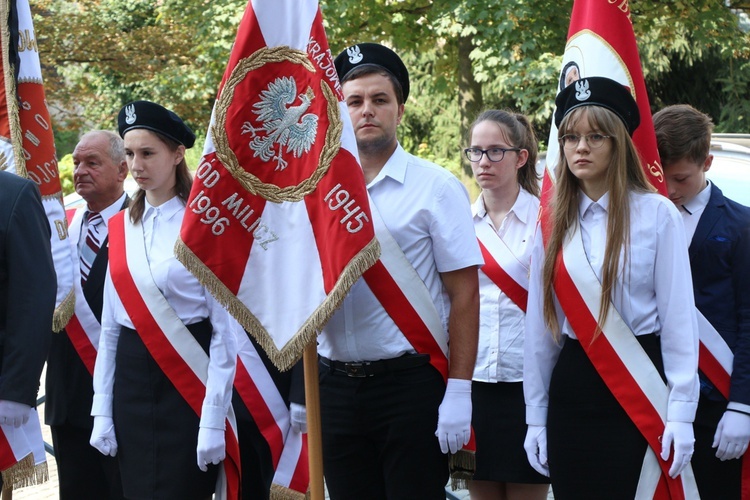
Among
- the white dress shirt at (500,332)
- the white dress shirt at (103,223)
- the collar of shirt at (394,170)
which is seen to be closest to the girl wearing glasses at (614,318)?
the collar of shirt at (394,170)

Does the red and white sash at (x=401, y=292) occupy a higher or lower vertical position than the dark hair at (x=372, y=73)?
lower

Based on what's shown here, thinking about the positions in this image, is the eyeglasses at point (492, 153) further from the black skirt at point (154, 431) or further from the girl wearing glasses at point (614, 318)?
the black skirt at point (154, 431)

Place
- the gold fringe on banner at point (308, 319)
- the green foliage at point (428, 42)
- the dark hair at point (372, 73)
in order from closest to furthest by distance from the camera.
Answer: the gold fringe on banner at point (308, 319) → the dark hair at point (372, 73) → the green foliage at point (428, 42)

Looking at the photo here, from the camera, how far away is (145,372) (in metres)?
4.25

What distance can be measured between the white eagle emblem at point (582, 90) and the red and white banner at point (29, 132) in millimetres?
2677

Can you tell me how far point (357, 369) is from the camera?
143 inches

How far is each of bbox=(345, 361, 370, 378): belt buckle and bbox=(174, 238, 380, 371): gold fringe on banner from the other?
20 cm

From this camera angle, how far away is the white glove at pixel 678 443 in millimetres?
3303

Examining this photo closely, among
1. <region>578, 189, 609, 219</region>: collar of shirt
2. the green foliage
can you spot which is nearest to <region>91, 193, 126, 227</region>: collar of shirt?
<region>578, 189, 609, 219</region>: collar of shirt

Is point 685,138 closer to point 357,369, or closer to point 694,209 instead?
point 694,209

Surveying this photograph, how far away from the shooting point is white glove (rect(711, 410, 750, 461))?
369 cm

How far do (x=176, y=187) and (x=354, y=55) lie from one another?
1.09 metres

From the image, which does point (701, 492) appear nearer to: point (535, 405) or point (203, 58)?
point (535, 405)

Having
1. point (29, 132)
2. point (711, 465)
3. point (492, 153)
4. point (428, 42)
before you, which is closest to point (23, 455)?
point (29, 132)
